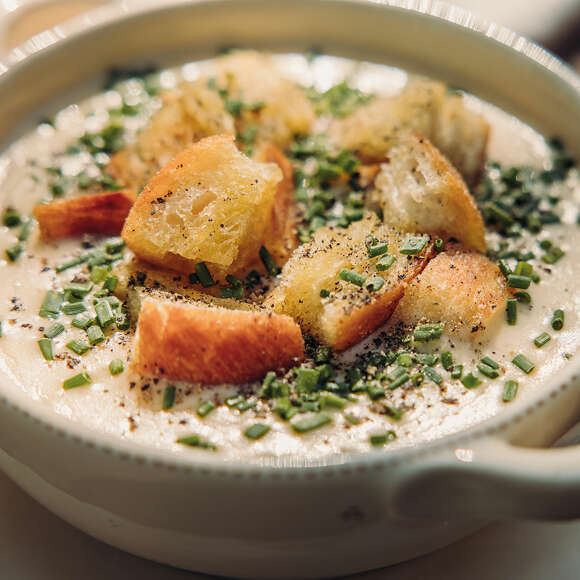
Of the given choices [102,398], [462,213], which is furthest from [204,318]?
[462,213]

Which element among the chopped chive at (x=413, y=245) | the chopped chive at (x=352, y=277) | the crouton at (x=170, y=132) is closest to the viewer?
the chopped chive at (x=352, y=277)

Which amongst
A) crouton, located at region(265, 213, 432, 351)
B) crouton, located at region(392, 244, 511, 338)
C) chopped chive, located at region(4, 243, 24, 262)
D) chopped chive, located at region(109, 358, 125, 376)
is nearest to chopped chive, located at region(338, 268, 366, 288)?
crouton, located at region(265, 213, 432, 351)

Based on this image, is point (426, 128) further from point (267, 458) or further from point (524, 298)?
point (267, 458)

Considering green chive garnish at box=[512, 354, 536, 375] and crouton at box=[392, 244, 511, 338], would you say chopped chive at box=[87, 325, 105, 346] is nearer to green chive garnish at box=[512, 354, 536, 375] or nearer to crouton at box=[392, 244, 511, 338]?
crouton at box=[392, 244, 511, 338]

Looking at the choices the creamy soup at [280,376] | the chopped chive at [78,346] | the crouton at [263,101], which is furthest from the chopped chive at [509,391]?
the crouton at [263,101]

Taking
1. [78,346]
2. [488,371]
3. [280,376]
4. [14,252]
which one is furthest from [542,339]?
[14,252]

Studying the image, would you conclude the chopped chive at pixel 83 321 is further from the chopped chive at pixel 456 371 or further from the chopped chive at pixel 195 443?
the chopped chive at pixel 456 371
